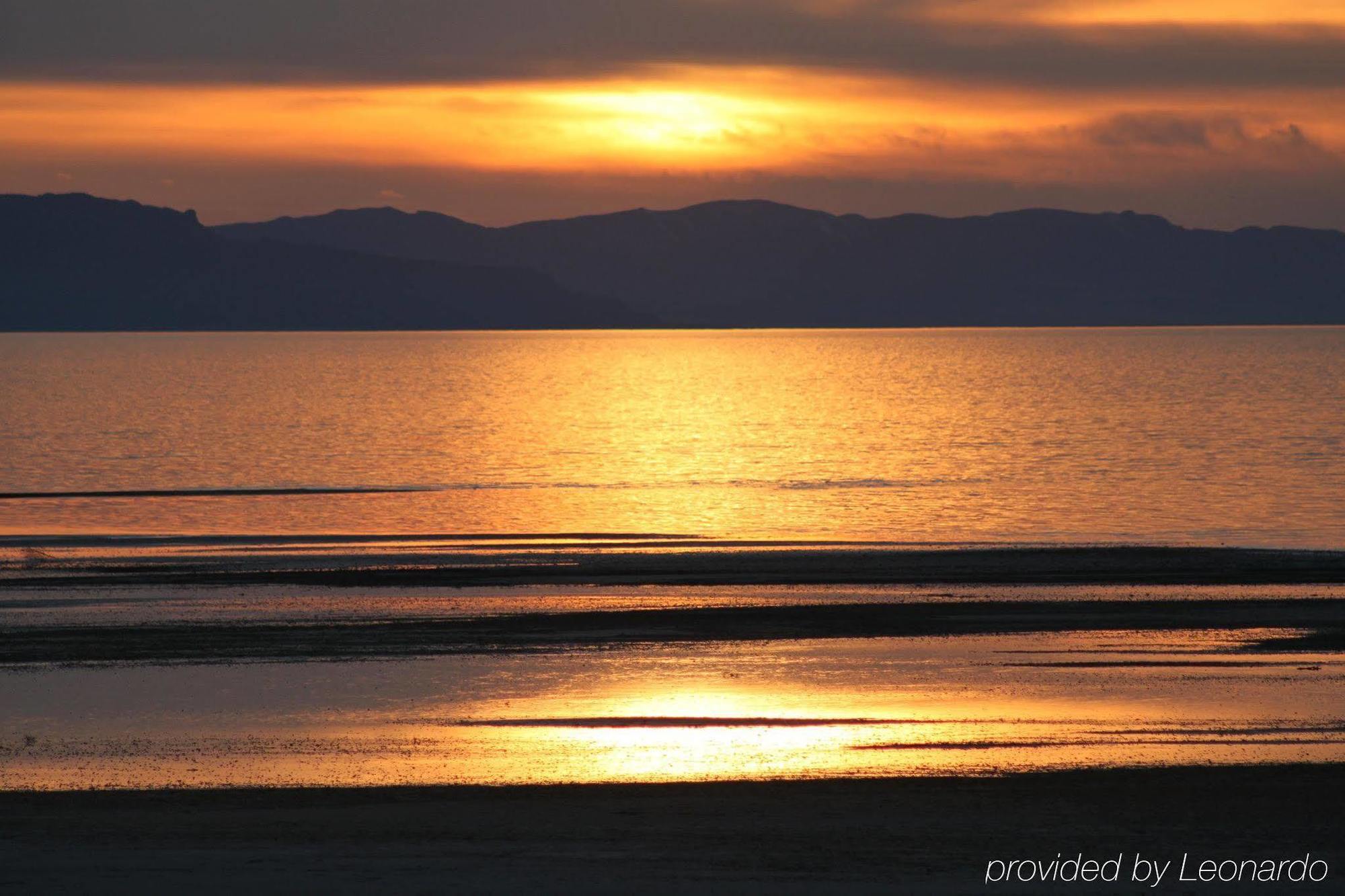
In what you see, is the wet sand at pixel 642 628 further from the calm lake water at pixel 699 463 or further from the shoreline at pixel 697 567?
the calm lake water at pixel 699 463

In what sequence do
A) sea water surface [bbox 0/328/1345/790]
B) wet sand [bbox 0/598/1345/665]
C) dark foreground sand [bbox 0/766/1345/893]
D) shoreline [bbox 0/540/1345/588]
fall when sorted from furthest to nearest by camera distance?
shoreline [bbox 0/540/1345/588] → wet sand [bbox 0/598/1345/665] → sea water surface [bbox 0/328/1345/790] → dark foreground sand [bbox 0/766/1345/893]

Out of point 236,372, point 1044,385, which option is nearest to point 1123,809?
point 1044,385

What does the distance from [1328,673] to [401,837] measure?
534 inches

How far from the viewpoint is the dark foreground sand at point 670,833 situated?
13.6m

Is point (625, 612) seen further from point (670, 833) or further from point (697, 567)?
point (670, 833)

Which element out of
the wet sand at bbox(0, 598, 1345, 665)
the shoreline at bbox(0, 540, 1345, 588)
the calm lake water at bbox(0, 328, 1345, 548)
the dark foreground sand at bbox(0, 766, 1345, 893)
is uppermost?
the calm lake water at bbox(0, 328, 1345, 548)

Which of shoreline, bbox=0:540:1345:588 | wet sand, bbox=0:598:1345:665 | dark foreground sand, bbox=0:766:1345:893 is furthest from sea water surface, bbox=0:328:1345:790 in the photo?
dark foreground sand, bbox=0:766:1345:893

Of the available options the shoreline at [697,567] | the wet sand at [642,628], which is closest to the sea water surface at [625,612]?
the wet sand at [642,628]

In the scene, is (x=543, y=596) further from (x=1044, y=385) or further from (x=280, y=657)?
(x=1044, y=385)

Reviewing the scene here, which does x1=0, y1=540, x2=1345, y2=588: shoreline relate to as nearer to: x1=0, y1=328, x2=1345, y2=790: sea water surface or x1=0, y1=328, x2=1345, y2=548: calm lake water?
x1=0, y1=328, x2=1345, y2=790: sea water surface

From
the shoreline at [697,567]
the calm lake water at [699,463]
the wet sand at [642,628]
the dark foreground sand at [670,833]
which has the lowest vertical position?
the dark foreground sand at [670,833]

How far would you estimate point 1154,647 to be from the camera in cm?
2470

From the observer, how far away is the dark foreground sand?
13.6m

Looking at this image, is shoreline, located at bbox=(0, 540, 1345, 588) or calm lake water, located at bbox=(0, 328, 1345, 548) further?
calm lake water, located at bbox=(0, 328, 1345, 548)
